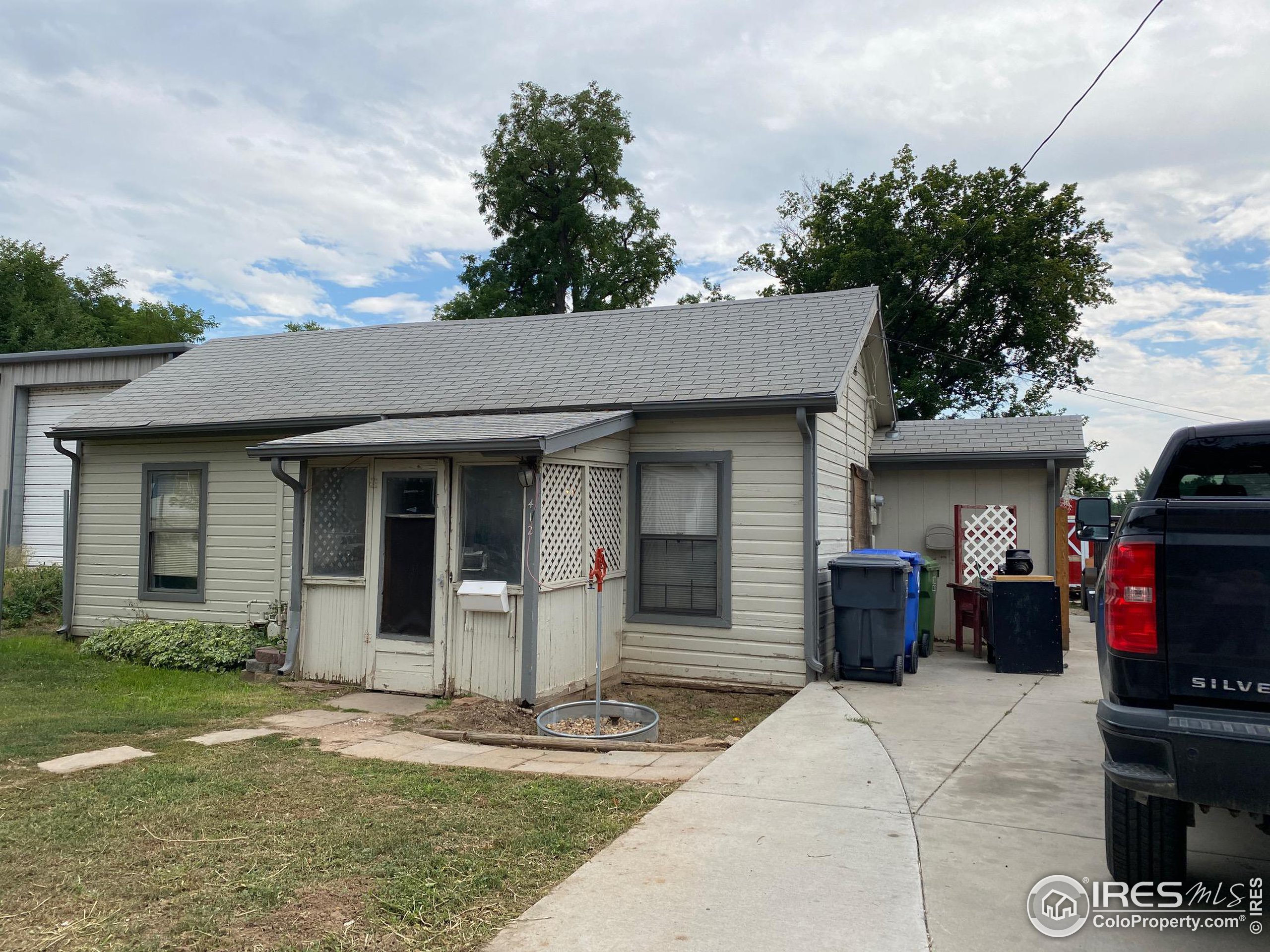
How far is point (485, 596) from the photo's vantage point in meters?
7.48

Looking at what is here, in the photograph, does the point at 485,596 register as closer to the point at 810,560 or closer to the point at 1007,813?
the point at 810,560

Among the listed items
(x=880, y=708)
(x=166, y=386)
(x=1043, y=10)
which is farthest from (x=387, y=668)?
(x=1043, y=10)

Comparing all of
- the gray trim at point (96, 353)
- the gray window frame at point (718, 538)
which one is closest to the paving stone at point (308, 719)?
the gray window frame at point (718, 538)

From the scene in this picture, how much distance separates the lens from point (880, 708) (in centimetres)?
723

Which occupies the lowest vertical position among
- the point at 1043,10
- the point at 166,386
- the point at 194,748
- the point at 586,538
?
the point at 194,748

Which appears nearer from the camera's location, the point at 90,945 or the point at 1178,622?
the point at 1178,622

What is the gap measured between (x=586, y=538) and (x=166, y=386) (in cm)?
755

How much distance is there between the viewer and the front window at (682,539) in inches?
341

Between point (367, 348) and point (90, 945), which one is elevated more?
point (367, 348)

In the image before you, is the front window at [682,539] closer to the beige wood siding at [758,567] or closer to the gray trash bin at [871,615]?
the beige wood siding at [758,567]

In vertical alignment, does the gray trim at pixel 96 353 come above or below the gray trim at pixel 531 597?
above

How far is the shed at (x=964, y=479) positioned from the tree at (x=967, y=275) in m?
14.2

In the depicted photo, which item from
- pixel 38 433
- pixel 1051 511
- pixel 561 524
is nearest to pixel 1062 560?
pixel 1051 511

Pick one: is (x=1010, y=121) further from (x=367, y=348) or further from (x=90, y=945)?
(x=90, y=945)
